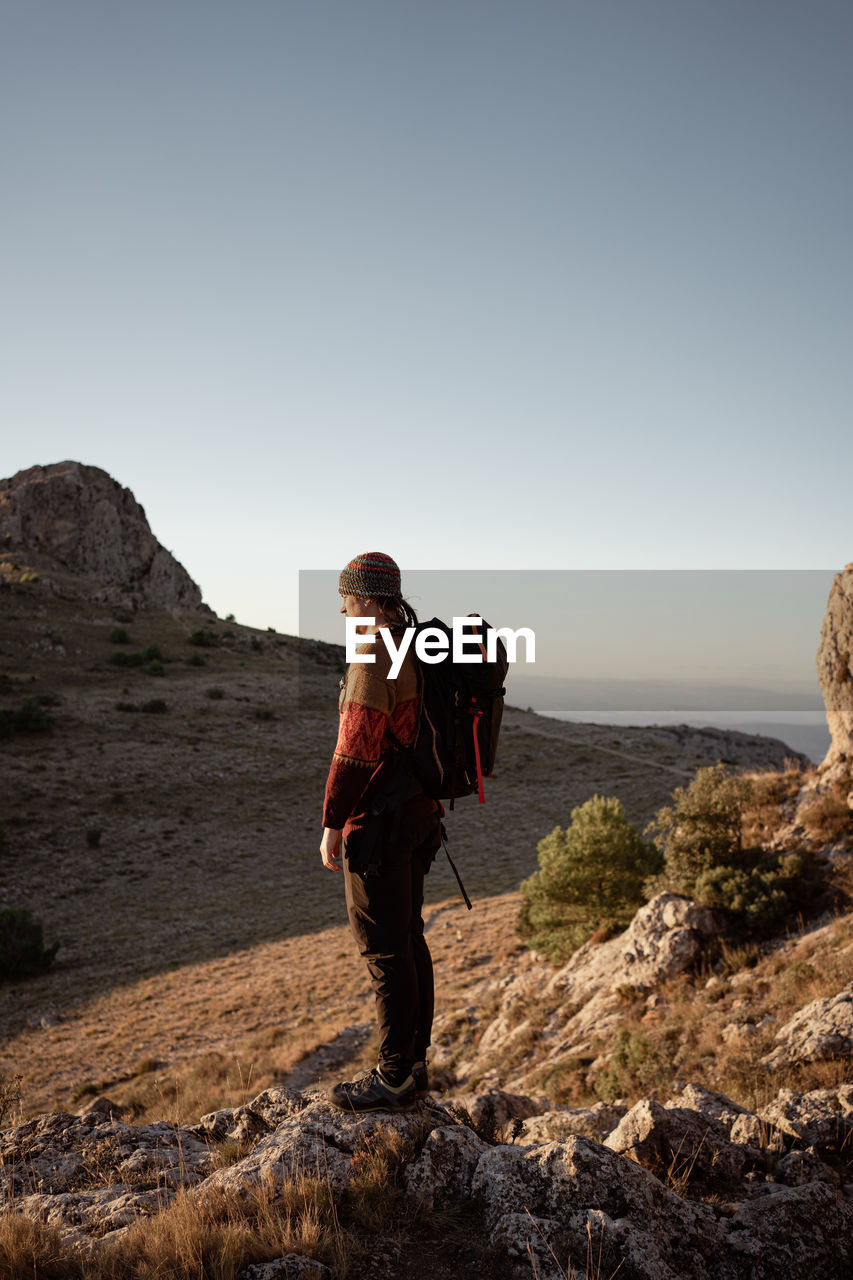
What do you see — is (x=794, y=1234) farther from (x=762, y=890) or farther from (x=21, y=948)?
(x=21, y=948)

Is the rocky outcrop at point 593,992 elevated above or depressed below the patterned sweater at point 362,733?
below

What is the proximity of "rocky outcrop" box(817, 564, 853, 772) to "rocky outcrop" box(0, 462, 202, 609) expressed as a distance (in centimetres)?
6510

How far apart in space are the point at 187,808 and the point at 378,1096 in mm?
32372

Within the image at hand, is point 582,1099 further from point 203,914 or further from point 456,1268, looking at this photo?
point 203,914

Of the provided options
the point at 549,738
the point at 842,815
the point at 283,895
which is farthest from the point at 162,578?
the point at 842,815

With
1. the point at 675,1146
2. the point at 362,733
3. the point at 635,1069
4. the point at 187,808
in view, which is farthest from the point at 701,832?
the point at 187,808

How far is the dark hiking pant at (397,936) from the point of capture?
3.87 meters

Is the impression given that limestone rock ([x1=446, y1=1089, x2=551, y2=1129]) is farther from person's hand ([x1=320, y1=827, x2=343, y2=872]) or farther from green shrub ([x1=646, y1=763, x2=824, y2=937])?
green shrub ([x1=646, y1=763, x2=824, y2=937])

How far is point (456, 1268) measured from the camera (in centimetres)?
310

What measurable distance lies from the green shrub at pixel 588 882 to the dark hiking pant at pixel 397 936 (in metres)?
11.6

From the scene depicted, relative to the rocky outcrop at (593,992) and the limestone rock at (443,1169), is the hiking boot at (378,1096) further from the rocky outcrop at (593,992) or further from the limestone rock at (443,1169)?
the rocky outcrop at (593,992)

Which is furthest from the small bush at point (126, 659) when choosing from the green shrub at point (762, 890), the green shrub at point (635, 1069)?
the green shrub at point (635, 1069)

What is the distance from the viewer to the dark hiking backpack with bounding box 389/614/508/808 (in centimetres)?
392

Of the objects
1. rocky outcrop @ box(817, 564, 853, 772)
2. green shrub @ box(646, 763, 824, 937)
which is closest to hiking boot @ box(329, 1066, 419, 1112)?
green shrub @ box(646, 763, 824, 937)
